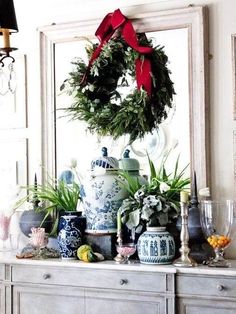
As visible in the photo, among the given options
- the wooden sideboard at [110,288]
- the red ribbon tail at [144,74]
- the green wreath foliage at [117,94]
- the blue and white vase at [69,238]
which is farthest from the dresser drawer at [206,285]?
the red ribbon tail at [144,74]

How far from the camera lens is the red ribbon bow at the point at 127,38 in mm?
3240

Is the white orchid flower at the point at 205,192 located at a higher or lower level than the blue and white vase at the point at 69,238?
higher

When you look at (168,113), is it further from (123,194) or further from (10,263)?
(10,263)

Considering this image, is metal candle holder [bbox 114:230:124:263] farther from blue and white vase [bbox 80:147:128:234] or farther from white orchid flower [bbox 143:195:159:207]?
white orchid flower [bbox 143:195:159:207]

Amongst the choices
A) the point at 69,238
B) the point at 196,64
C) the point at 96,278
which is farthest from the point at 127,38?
the point at 96,278

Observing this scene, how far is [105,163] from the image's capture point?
10.6ft

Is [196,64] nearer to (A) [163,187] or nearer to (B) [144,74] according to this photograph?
(B) [144,74]

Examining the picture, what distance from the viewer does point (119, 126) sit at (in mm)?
3314

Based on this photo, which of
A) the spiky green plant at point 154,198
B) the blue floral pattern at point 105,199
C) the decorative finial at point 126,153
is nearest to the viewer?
the spiky green plant at point 154,198

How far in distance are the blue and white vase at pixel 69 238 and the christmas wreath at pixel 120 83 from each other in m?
0.55

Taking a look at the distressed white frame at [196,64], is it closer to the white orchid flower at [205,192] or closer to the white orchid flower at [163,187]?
the white orchid flower at [205,192]

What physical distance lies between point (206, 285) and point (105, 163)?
0.87m

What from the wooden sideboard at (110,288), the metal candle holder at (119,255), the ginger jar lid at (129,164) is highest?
the ginger jar lid at (129,164)

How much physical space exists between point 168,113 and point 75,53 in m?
0.69
